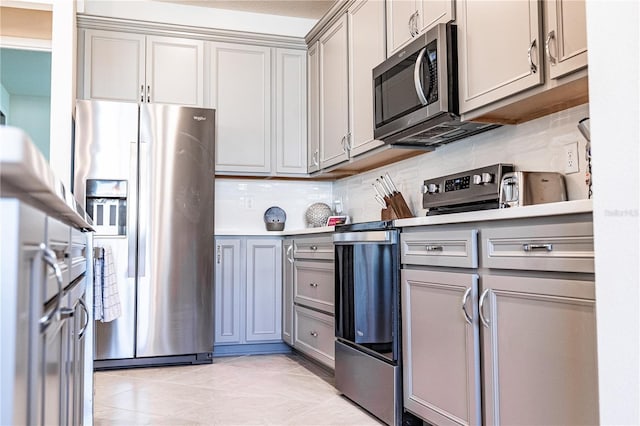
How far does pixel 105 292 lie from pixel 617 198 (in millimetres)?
2124

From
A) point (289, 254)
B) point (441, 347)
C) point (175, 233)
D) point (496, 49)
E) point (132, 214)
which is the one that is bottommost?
point (441, 347)

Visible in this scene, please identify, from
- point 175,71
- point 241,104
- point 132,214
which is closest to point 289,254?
point 132,214

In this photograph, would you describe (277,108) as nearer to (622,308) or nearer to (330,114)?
(330,114)

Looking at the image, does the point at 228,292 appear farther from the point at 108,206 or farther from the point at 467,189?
the point at 467,189

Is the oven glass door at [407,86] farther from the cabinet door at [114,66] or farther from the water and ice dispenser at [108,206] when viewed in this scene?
the cabinet door at [114,66]

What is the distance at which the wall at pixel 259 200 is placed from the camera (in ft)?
14.4

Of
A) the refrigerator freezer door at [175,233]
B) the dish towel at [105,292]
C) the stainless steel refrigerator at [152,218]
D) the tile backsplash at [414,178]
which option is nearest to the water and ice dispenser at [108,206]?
the stainless steel refrigerator at [152,218]

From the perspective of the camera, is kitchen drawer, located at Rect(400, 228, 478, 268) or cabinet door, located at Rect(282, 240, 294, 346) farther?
cabinet door, located at Rect(282, 240, 294, 346)

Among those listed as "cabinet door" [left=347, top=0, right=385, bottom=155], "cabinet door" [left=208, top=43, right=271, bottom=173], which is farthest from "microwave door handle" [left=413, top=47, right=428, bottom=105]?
"cabinet door" [left=208, top=43, right=271, bottom=173]

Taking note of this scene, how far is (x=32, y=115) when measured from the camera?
5.87 metres

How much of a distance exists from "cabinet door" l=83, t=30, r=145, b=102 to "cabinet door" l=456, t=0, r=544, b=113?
2.52m

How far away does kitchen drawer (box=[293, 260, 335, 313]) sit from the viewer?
321 centimetres

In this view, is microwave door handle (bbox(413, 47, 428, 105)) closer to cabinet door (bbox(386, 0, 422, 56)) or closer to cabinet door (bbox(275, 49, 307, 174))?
cabinet door (bbox(386, 0, 422, 56))

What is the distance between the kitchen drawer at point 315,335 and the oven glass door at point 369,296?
280 mm
